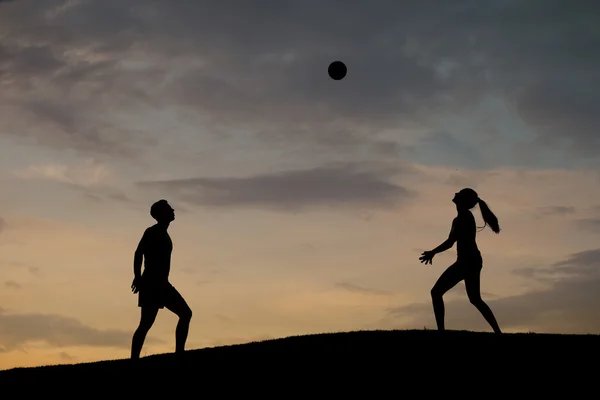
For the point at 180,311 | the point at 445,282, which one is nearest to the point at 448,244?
the point at 445,282

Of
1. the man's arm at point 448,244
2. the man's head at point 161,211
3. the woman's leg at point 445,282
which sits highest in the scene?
the man's head at point 161,211

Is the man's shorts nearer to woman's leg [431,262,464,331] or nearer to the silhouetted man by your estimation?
the silhouetted man

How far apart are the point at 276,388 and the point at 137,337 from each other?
11.0ft

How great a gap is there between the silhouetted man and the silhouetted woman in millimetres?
5450

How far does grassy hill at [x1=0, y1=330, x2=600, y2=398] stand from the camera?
608 inches

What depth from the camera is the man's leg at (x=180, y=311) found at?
56.4 ft

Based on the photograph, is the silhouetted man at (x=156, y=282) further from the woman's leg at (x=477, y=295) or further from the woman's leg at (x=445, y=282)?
the woman's leg at (x=477, y=295)

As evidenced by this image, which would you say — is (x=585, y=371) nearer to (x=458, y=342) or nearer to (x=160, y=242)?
A: (x=458, y=342)

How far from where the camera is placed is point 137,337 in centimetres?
1719

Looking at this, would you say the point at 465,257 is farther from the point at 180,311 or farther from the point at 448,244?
the point at 180,311

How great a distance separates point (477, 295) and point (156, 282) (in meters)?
6.90

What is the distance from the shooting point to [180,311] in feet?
56.7

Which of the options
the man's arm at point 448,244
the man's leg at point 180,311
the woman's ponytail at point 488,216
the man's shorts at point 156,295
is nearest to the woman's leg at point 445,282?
the man's arm at point 448,244

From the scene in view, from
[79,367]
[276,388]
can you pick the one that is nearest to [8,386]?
[79,367]
